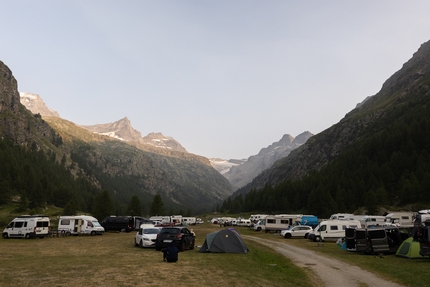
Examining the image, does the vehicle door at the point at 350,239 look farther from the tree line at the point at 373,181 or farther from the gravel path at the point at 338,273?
the tree line at the point at 373,181

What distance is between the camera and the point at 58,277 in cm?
1478

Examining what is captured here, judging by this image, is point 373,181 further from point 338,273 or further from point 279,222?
point 338,273

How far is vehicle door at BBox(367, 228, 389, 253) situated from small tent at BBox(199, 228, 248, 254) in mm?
11842

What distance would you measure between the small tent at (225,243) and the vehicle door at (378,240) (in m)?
11.8

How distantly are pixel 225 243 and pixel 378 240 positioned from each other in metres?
14.1

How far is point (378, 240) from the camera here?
1132 inches

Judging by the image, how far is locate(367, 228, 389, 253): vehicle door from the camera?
2853 centimetres

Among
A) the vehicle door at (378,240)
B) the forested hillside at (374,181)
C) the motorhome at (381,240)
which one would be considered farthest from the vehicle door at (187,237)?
the forested hillside at (374,181)

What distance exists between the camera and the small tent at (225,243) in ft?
87.3

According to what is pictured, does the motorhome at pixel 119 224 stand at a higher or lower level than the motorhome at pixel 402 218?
lower

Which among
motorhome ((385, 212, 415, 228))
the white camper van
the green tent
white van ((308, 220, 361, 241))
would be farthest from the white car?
motorhome ((385, 212, 415, 228))

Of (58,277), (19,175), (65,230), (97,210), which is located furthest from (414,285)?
(19,175)

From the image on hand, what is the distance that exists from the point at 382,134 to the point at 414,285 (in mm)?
152654

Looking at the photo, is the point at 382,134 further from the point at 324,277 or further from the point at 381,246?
the point at 324,277
